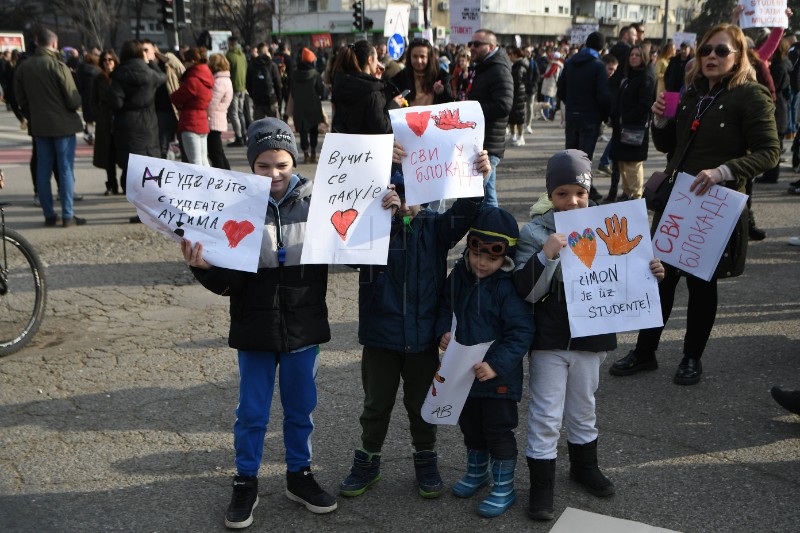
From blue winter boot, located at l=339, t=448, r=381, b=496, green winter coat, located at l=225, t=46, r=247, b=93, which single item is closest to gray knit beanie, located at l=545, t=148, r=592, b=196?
blue winter boot, located at l=339, t=448, r=381, b=496

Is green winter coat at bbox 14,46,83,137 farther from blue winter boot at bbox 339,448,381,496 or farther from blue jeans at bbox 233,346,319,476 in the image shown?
blue winter boot at bbox 339,448,381,496

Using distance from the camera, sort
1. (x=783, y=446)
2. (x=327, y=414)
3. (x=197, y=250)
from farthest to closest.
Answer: (x=327, y=414), (x=783, y=446), (x=197, y=250)

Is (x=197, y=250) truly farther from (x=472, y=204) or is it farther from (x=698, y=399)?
(x=698, y=399)

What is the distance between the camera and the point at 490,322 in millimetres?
3332

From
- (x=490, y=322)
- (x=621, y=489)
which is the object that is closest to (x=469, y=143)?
(x=490, y=322)

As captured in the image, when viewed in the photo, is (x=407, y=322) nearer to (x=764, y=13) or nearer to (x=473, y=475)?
(x=473, y=475)

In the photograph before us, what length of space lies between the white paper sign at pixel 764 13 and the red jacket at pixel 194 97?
5845mm

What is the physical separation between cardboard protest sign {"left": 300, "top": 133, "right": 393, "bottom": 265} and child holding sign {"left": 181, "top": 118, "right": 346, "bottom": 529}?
0.13 meters

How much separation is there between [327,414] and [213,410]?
25.3 inches

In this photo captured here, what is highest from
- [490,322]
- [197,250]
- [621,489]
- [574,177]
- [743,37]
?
[743,37]

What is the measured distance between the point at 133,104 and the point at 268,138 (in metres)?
6.33

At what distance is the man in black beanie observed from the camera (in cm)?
958

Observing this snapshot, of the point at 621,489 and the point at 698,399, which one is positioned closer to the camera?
the point at 621,489

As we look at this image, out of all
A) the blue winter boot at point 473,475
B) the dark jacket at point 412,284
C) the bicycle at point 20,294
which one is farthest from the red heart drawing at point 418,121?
the bicycle at point 20,294
